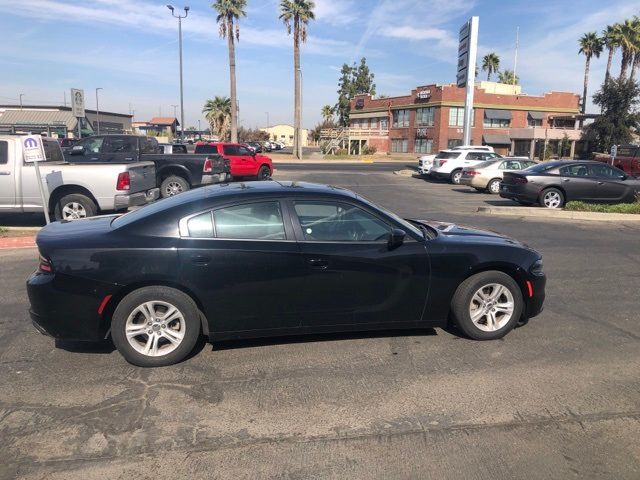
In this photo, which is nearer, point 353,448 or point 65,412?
point 353,448

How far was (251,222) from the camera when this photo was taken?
453 centimetres

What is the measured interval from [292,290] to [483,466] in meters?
2.01

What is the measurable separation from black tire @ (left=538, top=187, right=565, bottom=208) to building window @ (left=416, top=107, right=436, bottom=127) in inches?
1752

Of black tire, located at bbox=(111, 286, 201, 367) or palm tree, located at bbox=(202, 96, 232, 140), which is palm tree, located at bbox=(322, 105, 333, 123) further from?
black tire, located at bbox=(111, 286, 201, 367)

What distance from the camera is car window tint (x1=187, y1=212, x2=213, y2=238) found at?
174 inches

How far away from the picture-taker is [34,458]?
3129 mm

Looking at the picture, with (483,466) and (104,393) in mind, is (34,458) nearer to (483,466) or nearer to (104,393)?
(104,393)

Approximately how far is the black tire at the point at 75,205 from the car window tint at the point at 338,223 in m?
6.95

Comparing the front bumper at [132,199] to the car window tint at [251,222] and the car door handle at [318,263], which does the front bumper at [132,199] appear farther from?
the car door handle at [318,263]

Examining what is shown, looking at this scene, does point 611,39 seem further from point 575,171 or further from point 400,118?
point 575,171

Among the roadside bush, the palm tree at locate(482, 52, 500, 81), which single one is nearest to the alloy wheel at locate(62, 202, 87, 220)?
the roadside bush

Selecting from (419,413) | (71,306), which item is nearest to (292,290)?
(419,413)

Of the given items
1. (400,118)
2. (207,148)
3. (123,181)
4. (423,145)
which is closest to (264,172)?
(207,148)

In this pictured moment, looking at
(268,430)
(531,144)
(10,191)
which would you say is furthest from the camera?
(531,144)
